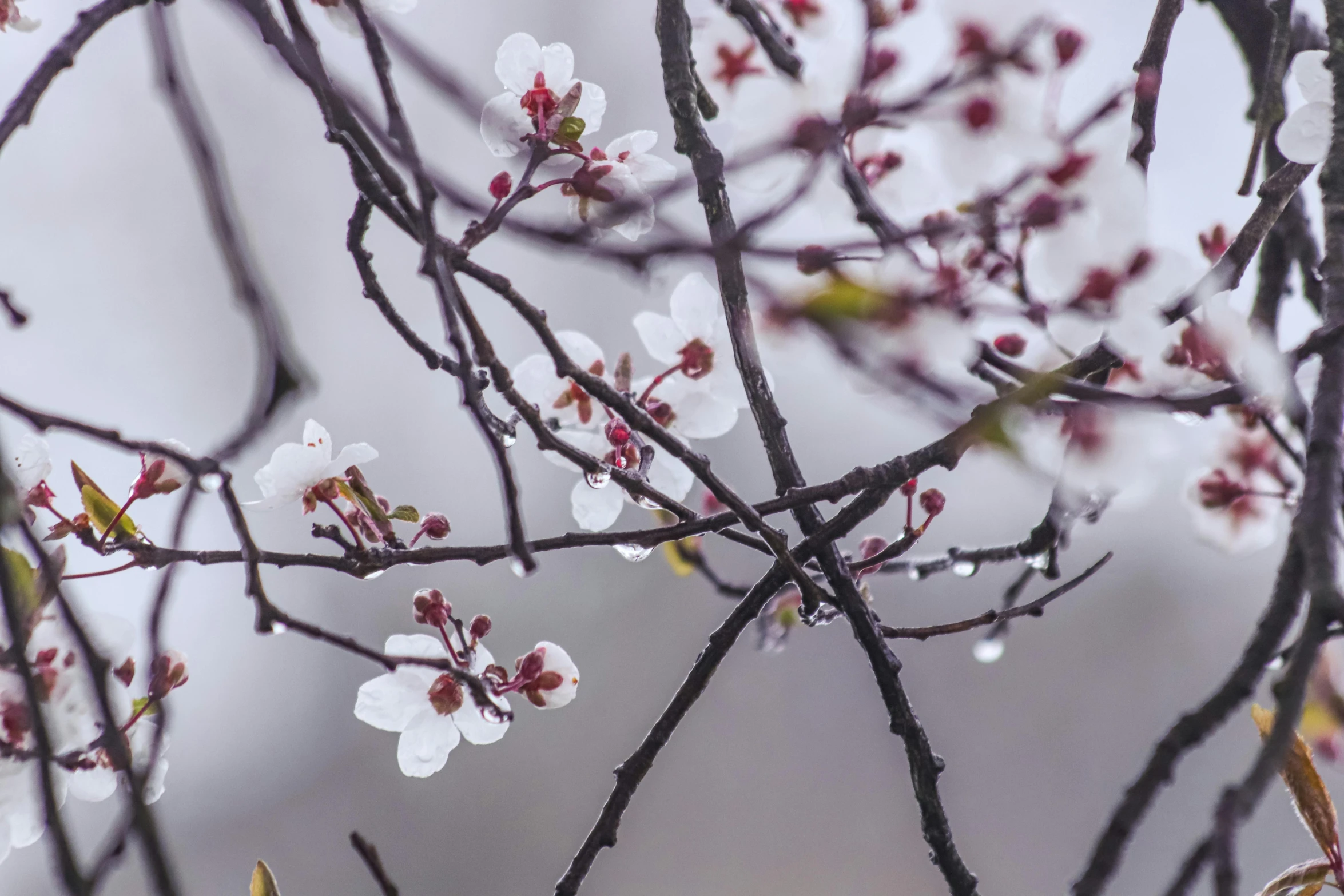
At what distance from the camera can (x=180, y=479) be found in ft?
1.94

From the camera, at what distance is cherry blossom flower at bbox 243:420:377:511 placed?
59 centimetres

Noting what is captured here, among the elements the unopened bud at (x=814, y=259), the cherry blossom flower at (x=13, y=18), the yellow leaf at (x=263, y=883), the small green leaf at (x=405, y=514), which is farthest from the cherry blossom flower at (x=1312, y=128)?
the cherry blossom flower at (x=13, y=18)

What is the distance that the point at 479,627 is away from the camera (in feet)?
2.10

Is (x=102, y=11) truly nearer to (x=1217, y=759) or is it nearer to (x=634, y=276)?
(x=634, y=276)

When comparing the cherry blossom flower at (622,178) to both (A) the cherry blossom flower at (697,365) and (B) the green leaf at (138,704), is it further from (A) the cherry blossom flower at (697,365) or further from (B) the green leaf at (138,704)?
(B) the green leaf at (138,704)

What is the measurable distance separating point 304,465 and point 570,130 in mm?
264

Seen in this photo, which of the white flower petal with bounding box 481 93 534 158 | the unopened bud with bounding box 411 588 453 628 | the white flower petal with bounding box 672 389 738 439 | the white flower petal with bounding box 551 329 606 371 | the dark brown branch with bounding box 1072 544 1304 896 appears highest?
the white flower petal with bounding box 481 93 534 158

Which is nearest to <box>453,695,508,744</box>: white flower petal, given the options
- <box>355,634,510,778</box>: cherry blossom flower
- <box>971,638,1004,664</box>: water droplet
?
<box>355,634,510,778</box>: cherry blossom flower

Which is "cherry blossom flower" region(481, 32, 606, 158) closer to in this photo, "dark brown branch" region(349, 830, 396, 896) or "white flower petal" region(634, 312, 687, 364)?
"white flower petal" region(634, 312, 687, 364)

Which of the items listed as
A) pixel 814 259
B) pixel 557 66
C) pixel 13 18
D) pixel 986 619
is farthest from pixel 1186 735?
pixel 13 18

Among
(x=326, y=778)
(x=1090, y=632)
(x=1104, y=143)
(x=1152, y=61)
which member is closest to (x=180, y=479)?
(x=1104, y=143)

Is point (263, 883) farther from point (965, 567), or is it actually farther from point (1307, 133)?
point (1307, 133)

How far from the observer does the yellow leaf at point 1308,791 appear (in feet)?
1.62

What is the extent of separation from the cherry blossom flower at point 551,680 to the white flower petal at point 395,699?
7cm
